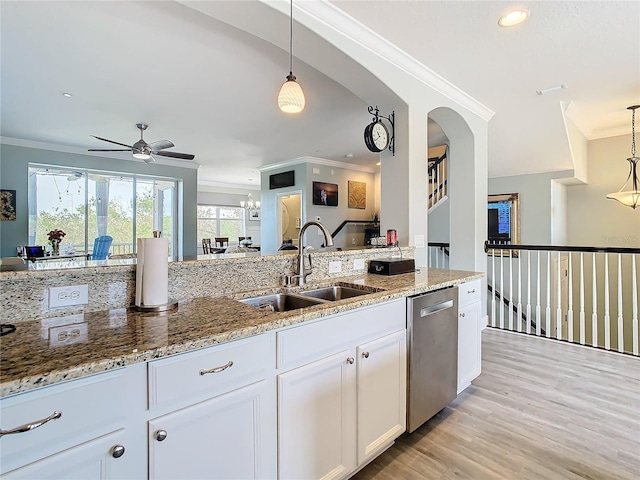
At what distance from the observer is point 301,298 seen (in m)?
1.84

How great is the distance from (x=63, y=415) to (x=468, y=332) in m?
2.36

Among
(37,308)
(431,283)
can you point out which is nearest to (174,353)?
(37,308)

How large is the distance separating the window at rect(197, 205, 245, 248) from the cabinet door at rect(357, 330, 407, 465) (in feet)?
31.5

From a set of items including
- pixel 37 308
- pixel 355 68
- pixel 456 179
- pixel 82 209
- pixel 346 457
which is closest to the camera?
pixel 37 308

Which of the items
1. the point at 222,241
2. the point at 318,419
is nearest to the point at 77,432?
the point at 318,419

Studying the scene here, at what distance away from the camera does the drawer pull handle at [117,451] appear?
0.90 m

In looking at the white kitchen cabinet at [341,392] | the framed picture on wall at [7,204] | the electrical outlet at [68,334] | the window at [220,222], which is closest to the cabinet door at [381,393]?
the white kitchen cabinet at [341,392]

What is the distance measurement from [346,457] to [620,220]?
6455 mm

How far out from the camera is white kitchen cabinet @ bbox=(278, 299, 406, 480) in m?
1.33

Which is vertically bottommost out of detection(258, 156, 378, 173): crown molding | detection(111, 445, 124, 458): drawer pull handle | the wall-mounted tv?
detection(111, 445, 124, 458): drawer pull handle

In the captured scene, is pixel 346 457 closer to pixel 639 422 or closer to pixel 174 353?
pixel 174 353

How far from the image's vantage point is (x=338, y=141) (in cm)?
580

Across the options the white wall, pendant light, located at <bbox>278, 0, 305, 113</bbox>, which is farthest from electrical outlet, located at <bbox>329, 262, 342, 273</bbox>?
the white wall

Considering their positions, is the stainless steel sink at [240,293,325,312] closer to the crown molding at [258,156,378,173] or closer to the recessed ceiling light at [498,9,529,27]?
the recessed ceiling light at [498,9,529,27]
